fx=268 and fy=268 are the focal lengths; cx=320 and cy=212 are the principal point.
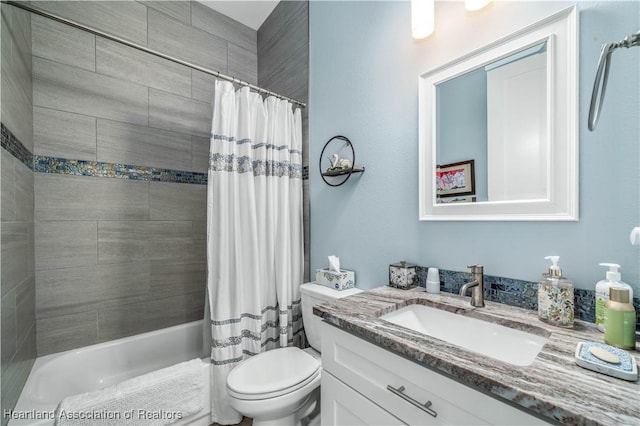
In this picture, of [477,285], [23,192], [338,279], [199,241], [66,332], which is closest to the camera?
[477,285]

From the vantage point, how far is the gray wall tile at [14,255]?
1.08m

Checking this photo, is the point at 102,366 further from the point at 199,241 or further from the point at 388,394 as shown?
the point at 388,394

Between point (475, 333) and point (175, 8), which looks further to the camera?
point (175, 8)

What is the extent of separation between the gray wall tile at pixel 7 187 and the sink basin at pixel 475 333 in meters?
1.60

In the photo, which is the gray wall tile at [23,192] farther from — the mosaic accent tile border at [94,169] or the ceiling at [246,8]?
the ceiling at [246,8]

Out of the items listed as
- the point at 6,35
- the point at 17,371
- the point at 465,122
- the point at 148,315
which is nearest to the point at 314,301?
the point at 465,122

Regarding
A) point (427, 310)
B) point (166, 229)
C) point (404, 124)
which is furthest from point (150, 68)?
point (427, 310)

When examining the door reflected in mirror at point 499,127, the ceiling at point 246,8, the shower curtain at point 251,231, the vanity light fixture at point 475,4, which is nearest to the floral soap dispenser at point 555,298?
the door reflected in mirror at point 499,127

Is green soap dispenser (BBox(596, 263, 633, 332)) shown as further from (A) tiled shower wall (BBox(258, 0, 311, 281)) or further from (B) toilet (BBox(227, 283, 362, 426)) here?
(A) tiled shower wall (BBox(258, 0, 311, 281))

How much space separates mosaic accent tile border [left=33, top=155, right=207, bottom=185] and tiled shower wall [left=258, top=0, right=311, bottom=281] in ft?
3.16

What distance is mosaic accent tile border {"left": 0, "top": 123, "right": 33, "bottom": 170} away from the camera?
1105 mm

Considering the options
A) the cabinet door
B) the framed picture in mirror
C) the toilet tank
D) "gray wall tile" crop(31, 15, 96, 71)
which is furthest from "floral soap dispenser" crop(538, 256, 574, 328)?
"gray wall tile" crop(31, 15, 96, 71)

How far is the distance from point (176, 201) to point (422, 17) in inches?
78.4

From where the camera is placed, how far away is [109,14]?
1838 mm
